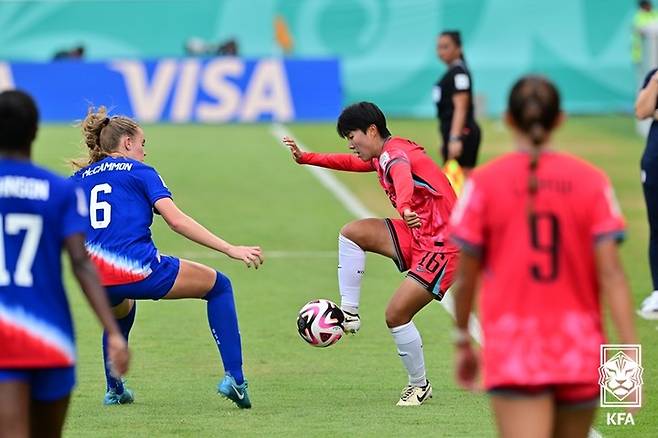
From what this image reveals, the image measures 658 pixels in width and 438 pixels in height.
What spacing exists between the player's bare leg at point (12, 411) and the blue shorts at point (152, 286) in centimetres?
314

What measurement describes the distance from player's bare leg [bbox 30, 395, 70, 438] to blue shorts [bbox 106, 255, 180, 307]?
118 inches

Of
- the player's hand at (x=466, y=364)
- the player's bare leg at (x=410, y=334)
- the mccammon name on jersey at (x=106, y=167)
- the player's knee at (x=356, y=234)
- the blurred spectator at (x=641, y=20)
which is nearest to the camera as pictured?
the player's hand at (x=466, y=364)

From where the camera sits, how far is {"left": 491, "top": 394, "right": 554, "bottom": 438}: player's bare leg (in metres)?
5.70

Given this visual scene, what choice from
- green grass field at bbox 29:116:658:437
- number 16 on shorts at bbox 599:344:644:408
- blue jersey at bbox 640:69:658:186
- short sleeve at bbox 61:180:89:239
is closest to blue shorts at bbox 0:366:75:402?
short sleeve at bbox 61:180:89:239

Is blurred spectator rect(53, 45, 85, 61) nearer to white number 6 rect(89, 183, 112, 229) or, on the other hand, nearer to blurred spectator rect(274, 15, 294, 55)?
blurred spectator rect(274, 15, 294, 55)

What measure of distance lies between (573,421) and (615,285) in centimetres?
56

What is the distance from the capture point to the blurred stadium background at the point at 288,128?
9.69 meters

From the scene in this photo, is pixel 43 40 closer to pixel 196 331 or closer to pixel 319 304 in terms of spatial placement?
pixel 196 331

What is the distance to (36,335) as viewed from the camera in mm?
6055

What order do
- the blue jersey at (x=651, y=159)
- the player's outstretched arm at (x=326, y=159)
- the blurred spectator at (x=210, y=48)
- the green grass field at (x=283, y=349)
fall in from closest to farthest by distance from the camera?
the green grass field at (x=283, y=349)
the player's outstretched arm at (x=326, y=159)
the blue jersey at (x=651, y=159)
the blurred spectator at (x=210, y=48)

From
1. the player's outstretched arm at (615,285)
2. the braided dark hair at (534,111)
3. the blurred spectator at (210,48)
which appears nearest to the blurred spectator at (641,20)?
the blurred spectator at (210,48)

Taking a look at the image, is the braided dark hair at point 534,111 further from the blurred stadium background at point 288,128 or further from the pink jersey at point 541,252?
the blurred stadium background at point 288,128

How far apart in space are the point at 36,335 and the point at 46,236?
40 centimetres

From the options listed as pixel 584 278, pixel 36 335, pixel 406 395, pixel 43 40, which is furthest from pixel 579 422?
pixel 43 40
